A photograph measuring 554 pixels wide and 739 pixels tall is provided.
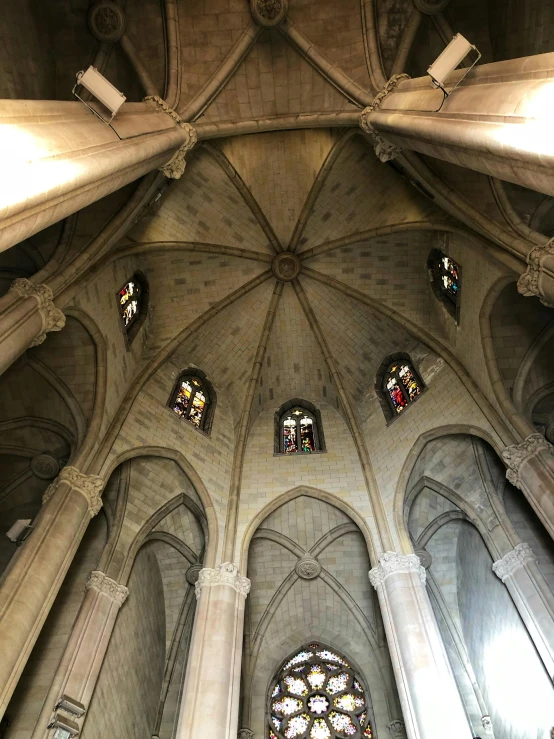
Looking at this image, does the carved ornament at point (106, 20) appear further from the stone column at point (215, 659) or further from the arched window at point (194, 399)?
the stone column at point (215, 659)

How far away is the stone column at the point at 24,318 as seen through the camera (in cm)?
769

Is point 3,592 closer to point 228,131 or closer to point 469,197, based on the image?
point 228,131

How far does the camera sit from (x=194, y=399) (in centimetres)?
1435

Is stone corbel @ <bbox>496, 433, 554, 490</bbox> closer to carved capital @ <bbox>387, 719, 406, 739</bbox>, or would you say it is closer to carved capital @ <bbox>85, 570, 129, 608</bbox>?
carved capital @ <bbox>387, 719, 406, 739</bbox>

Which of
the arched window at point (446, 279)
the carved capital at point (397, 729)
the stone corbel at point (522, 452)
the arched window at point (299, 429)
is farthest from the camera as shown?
the arched window at point (299, 429)

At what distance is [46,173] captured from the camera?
538 cm

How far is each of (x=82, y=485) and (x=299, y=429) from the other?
21.9 ft

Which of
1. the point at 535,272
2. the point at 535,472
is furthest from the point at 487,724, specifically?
the point at 535,272

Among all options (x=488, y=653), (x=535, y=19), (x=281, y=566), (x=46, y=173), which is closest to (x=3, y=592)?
(x=46, y=173)

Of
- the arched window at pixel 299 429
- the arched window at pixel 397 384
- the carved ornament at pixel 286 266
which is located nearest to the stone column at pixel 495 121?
the carved ornament at pixel 286 266

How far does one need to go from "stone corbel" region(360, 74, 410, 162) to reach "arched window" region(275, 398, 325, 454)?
7035mm

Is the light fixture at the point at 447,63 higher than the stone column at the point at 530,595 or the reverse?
higher

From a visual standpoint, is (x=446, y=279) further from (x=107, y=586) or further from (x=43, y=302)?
(x=107, y=586)

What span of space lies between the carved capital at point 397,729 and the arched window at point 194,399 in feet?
23.8
